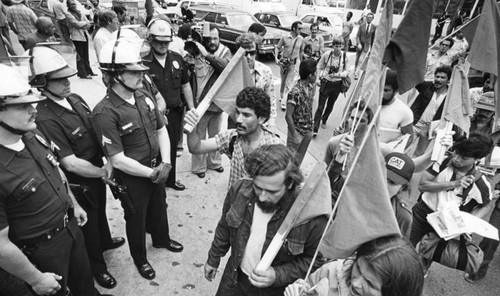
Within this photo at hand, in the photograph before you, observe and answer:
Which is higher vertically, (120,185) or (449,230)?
(120,185)

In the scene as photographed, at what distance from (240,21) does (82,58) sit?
20.7 ft

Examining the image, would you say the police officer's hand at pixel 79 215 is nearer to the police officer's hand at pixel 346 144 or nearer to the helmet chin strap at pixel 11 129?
the helmet chin strap at pixel 11 129

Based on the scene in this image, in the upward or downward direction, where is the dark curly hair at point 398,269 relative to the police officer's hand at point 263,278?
upward

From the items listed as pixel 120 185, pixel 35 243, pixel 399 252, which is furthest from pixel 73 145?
pixel 399 252

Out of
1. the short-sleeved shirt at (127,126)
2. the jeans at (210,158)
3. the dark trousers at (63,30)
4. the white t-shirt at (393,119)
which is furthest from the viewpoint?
the dark trousers at (63,30)

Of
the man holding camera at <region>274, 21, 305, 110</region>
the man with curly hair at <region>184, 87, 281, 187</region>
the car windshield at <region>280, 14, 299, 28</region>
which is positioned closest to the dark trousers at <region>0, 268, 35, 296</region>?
the man with curly hair at <region>184, 87, 281, 187</region>

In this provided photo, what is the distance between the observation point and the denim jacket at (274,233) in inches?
80.0

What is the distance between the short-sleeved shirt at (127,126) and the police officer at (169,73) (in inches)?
48.6

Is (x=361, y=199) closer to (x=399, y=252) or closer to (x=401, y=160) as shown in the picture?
(x=399, y=252)

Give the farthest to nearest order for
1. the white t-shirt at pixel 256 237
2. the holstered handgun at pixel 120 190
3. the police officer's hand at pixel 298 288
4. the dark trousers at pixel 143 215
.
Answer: the dark trousers at pixel 143 215 < the holstered handgun at pixel 120 190 < the white t-shirt at pixel 256 237 < the police officer's hand at pixel 298 288

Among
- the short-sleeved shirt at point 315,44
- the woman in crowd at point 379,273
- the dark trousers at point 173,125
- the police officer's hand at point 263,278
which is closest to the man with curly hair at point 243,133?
the police officer's hand at point 263,278

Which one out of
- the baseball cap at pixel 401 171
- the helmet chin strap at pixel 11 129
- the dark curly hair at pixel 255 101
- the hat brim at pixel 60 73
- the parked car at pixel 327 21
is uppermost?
the hat brim at pixel 60 73

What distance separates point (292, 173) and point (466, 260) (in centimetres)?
188

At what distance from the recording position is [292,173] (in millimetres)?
2055
